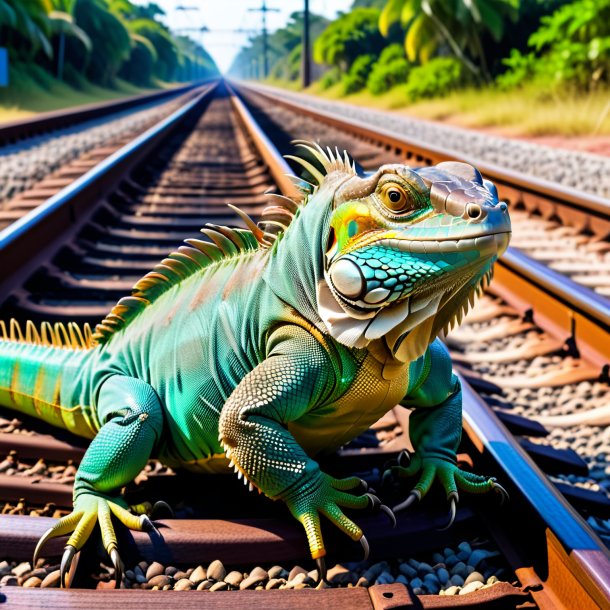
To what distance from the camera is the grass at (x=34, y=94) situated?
962 inches

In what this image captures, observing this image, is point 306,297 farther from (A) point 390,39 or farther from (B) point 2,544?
(A) point 390,39

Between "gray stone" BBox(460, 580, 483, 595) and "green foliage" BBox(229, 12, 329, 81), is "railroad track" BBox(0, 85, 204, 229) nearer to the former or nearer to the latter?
"gray stone" BBox(460, 580, 483, 595)

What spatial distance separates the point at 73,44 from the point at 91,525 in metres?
42.5

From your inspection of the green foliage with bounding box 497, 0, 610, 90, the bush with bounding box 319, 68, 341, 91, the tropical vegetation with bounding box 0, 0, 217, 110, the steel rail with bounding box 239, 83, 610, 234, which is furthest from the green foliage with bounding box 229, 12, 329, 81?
the steel rail with bounding box 239, 83, 610, 234

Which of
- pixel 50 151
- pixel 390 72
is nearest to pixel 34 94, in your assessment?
pixel 390 72

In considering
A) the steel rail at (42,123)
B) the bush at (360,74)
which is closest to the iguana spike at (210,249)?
the steel rail at (42,123)

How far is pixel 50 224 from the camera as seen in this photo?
18.4 feet

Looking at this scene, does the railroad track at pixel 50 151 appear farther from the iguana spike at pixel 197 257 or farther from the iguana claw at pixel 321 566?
the iguana claw at pixel 321 566

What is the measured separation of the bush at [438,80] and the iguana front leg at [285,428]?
25849 millimetres

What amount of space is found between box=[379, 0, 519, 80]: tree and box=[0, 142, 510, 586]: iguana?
25.1 metres

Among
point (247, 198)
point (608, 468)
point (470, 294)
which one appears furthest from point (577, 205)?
point (470, 294)

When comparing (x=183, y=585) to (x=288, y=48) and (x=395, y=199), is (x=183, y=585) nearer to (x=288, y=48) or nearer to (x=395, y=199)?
(x=395, y=199)

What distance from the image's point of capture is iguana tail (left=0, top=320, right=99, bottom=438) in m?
2.84

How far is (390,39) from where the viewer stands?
4622 cm
